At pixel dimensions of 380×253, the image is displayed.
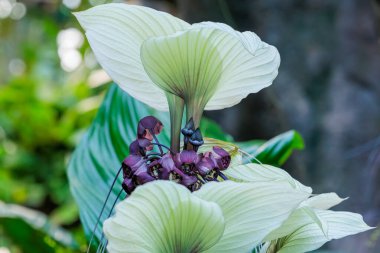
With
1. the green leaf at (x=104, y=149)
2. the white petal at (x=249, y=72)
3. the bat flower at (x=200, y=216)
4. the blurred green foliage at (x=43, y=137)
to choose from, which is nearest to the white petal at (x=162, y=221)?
the bat flower at (x=200, y=216)

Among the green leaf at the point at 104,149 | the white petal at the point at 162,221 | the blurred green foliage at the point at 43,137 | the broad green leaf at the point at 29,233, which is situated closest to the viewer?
the white petal at the point at 162,221

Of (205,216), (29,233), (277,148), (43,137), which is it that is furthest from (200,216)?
(43,137)

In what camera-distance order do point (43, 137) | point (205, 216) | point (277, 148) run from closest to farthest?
point (205, 216) < point (277, 148) < point (43, 137)

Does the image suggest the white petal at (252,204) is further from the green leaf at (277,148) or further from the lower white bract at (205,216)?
the green leaf at (277,148)

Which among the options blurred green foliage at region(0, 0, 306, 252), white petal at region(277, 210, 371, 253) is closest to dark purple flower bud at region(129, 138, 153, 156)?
white petal at region(277, 210, 371, 253)

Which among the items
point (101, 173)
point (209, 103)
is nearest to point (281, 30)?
point (101, 173)

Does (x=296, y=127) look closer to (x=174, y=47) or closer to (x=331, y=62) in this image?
(x=331, y=62)

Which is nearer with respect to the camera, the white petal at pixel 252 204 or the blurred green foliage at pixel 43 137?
the white petal at pixel 252 204

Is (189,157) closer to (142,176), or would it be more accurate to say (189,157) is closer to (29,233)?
(142,176)
